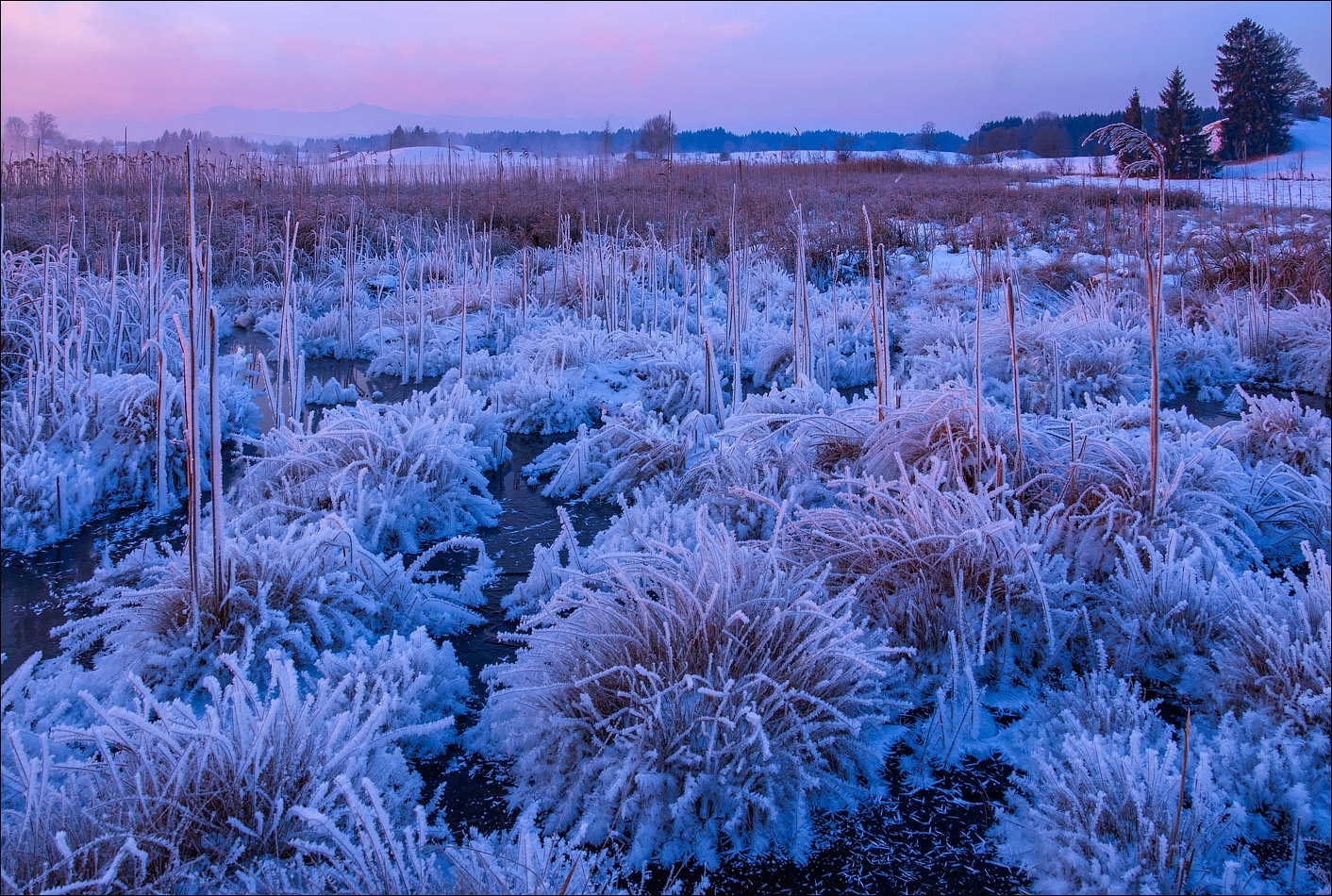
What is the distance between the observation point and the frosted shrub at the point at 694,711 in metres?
2.25

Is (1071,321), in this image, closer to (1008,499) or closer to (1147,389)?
(1147,389)

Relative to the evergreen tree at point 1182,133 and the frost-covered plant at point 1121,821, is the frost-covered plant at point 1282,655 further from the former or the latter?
the evergreen tree at point 1182,133

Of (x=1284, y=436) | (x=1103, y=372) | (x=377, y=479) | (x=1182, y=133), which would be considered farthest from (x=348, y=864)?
(x=1182, y=133)

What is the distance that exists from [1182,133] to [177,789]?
31722 mm

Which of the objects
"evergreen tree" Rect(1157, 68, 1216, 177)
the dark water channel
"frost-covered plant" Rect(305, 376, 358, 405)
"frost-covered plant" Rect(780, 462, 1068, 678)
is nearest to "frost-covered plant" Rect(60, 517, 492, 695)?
the dark water channel

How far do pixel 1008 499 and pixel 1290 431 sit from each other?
98.7 inches

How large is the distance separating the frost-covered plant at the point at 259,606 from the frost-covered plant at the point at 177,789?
61 cm

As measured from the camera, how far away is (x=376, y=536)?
431cm

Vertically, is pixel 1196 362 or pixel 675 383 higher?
pixel 1196 362

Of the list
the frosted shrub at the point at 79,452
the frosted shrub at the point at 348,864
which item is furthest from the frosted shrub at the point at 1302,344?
the frosted shrub at the point at 79,452

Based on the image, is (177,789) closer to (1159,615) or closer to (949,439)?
(1159,615)

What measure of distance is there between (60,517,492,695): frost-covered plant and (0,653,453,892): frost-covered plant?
612 mm

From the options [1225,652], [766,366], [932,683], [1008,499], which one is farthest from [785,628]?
[766,366]

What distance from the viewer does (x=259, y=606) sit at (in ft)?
9.95
